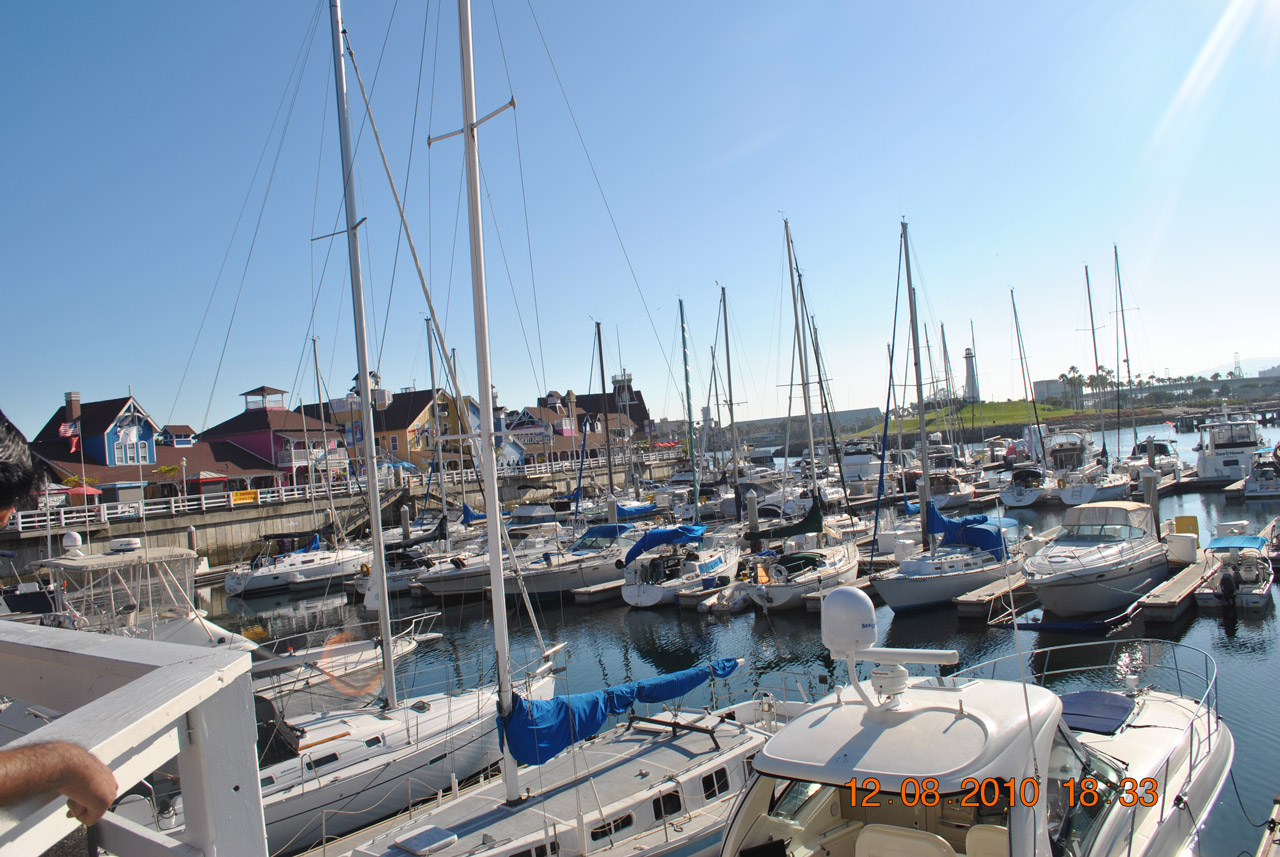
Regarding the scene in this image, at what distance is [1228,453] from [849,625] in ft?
185

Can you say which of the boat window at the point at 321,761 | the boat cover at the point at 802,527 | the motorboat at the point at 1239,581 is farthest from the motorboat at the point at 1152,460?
the boat window at the point at 321,761

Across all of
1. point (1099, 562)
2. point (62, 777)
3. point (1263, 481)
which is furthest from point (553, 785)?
point (1263, 481)

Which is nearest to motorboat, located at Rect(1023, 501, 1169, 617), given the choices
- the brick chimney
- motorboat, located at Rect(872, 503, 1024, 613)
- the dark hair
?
motorboat, located at Rect(872, 503, 1024, 613)

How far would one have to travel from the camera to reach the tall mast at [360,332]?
1343 cm

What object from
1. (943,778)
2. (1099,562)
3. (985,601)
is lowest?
(985,601)

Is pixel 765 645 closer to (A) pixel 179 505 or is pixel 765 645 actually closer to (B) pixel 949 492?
(B) pixel 949 492

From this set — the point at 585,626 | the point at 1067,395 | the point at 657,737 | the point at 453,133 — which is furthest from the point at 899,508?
the point at 1067,395

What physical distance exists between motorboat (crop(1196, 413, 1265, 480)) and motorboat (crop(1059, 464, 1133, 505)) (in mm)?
7673

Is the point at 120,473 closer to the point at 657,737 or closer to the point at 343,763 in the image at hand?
the point at 343,763

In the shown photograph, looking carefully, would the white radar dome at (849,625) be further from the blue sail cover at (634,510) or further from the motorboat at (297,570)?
the blue sail cover at (634,510)

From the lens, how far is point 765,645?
74.0 feet

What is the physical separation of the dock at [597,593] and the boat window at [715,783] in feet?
67.2

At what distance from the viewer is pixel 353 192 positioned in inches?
547

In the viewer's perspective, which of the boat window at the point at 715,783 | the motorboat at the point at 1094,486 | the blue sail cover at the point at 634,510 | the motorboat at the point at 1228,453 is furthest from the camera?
the motorboat at the point at 1228,453
